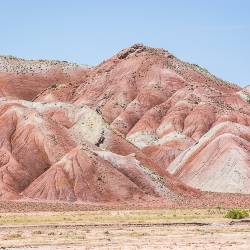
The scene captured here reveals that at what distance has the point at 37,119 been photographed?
322 ft

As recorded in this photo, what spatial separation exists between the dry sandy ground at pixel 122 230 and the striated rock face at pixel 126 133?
63.1 ft

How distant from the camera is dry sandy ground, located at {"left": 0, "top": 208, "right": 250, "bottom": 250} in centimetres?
3897

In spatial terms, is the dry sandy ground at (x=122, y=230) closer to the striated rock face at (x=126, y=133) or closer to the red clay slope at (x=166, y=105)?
the striated rock face at (x=126, y=133)

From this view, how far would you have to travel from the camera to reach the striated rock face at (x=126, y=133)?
86.6 m

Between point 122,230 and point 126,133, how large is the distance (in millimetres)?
100530

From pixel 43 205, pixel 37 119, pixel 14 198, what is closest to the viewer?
pixel 43 205

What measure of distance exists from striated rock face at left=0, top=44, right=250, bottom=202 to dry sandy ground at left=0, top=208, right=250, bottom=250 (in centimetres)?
1924

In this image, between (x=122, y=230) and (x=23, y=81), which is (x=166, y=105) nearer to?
(x=23, y=81)

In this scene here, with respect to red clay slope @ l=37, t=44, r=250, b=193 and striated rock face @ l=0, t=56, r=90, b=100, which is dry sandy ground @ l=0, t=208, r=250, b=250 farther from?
striated rock face @ l=0, t=56, r=90, b=100

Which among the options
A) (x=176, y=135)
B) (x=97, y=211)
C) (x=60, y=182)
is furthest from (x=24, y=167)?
(x=176, y=135)

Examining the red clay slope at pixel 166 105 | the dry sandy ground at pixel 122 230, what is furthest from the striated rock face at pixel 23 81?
the dry sandy ground at pixel 122 230

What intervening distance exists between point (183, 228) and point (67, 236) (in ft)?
32.8

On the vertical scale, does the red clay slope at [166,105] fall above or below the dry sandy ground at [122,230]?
above

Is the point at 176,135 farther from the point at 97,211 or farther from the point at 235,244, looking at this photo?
the point at 235,244
